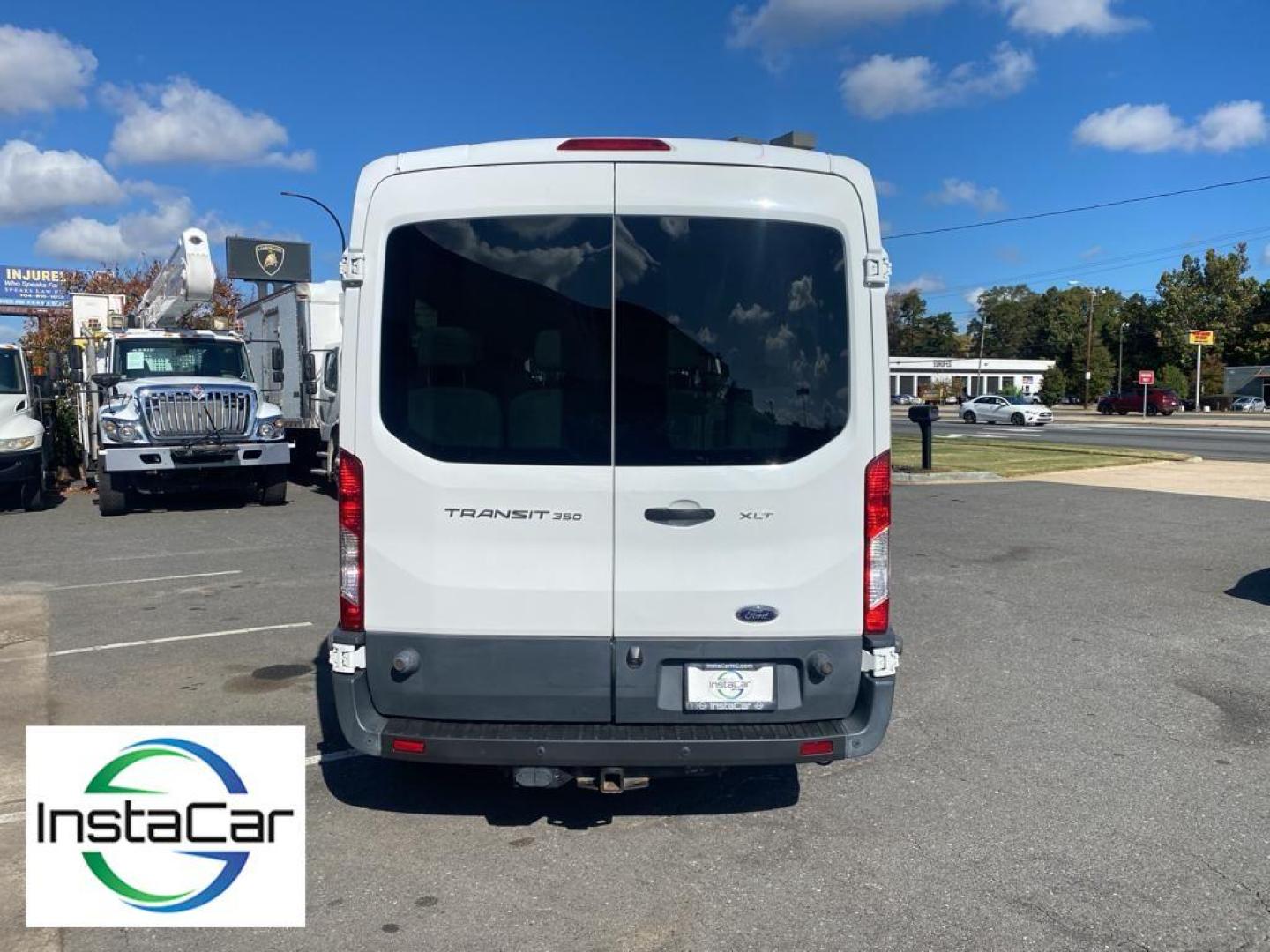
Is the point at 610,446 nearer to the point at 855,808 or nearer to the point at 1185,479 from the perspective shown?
the point at 855,808

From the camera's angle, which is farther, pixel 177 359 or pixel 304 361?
pixel 304 361

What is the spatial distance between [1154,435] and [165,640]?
37361mm

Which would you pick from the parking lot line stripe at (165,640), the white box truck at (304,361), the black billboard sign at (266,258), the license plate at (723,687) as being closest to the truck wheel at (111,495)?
the white box truck at (304,361)

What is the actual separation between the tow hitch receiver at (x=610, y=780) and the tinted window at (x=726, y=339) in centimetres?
119

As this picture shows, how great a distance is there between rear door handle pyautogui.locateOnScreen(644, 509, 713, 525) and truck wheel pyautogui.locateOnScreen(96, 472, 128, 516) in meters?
12.3

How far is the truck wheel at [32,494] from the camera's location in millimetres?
14828

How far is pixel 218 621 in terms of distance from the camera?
7.85 metres

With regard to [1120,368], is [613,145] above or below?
below

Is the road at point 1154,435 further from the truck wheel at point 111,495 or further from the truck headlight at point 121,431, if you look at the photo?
the truck wheel at point 111,495

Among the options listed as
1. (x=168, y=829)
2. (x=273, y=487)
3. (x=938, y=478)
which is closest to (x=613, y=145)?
(x=168, y=829)

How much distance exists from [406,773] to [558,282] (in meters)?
2.54

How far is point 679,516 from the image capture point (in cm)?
378

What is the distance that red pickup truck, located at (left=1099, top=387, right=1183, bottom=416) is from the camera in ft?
197

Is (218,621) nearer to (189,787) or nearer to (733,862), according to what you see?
(189,787)
